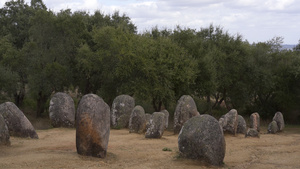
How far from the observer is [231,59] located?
35.8m

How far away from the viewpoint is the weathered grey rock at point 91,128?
40.4 feet

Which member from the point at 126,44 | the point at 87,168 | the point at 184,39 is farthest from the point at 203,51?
the point at 87,168

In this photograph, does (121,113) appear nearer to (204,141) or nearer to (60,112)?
(60,112)

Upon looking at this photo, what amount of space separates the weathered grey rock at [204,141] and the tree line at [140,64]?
1625 cm

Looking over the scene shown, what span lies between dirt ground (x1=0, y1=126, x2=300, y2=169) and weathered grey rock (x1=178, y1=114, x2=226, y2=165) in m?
0.30

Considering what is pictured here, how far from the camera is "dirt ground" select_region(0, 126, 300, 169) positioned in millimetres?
11633

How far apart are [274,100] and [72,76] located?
20211 mm

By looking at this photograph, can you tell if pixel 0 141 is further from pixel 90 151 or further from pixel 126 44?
pixel 126 44

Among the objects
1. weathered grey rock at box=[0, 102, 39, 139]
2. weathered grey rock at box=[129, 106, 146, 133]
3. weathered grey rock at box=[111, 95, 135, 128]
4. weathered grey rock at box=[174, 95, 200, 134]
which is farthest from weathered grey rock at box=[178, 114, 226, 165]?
weathered grey rock at box=[111, 95, 135, 128]

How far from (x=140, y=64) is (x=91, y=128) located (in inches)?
693

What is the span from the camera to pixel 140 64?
97.1ft

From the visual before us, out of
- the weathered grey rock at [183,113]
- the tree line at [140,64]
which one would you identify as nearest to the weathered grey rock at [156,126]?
the weathered grey rock at [183,113]

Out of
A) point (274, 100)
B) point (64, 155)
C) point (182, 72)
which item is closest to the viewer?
point (64, 155)

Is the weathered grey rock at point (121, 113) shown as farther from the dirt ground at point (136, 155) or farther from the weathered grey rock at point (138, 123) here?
the dirt ground at point (136, 155)
